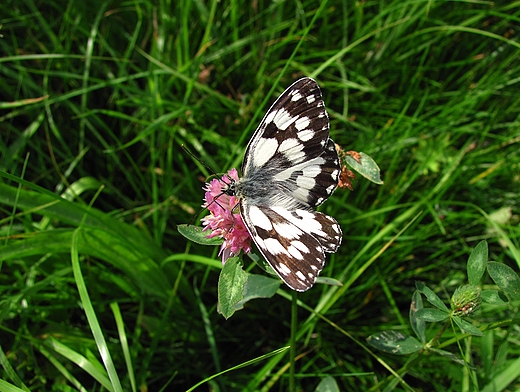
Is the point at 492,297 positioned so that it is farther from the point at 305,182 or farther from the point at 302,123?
the point at 302,123

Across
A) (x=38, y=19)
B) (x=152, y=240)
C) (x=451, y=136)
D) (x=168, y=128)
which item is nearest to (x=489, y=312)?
(x=451, y=136)

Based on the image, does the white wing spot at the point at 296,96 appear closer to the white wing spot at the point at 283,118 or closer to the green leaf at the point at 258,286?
the white wing spot at the point at 283,118

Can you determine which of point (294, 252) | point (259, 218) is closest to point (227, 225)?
point (259, 218)

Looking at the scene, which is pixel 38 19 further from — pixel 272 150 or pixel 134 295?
pixel 272 150

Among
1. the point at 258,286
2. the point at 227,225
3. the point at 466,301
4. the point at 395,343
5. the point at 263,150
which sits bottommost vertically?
the point at 395,343

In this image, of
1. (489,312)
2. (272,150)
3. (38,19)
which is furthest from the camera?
(38,19)

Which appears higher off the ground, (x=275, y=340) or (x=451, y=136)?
(x=451, y=136)

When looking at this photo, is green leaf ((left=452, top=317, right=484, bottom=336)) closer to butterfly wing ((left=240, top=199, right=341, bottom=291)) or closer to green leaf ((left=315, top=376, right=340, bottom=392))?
butterfly wing ((left=240, top=199, right=341, bottom=291))
